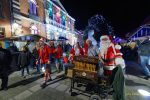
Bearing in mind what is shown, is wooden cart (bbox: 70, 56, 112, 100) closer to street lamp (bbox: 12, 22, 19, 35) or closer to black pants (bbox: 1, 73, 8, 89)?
black pants (bbox: 1, 73, 8, 89)

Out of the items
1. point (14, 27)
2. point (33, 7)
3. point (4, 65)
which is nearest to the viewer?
point (4, 65)

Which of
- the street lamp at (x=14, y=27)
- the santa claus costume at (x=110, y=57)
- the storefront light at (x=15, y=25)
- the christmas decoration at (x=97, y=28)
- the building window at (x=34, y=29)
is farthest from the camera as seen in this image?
the christmas decoration at (x=97, y=28)

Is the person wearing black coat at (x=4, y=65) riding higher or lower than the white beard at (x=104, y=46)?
lower

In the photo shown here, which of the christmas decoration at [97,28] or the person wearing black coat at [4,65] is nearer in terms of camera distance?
the person wearing black coat at [4,65]

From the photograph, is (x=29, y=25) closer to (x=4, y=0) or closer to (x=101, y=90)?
(x=4, y=0)

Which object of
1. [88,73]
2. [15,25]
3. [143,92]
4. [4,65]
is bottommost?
[143,92]

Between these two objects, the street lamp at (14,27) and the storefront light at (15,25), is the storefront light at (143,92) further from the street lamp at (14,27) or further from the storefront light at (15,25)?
the storefront light at (15,25)

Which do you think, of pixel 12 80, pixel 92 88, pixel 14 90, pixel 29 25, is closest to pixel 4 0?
pixel 29 25

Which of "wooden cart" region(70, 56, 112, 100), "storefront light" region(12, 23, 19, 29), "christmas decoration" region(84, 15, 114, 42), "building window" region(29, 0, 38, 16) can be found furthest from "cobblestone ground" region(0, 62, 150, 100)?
"christmas decoration" region(84, 15, 114, 42)

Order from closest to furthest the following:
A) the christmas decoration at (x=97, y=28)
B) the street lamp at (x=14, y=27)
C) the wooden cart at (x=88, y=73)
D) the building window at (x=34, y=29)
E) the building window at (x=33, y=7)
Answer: the wooden cart at (x=88, y=73), the street lamp at (x=14, y=27), the building window at (x=34, y=29), the building window at (x=33, y=7), the christmas decoration at (x=97, y=28)

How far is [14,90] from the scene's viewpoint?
7.96 m

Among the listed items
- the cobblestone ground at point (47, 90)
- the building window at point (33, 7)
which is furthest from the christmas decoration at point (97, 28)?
the cobblestone ground at point (47, 90)

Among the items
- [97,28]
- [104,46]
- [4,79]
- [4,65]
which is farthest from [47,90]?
[97,28]

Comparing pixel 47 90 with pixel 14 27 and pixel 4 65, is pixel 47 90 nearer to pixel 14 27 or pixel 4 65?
pixel 4 65
